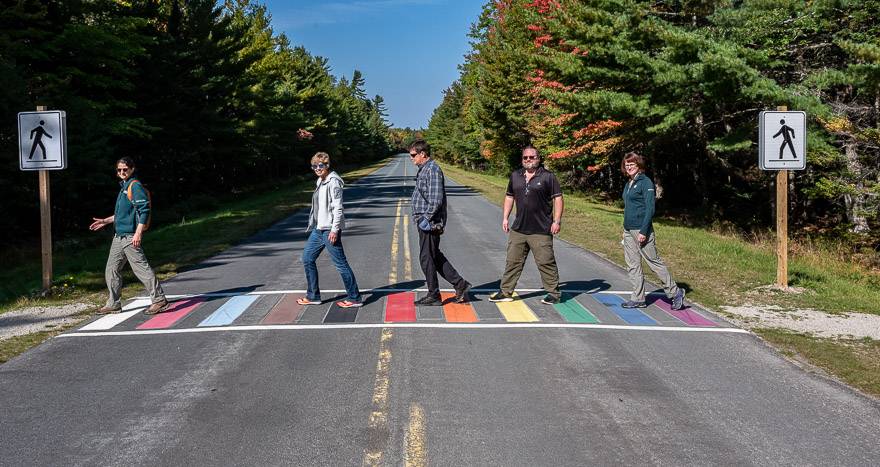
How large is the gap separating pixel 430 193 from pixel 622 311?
9.34 ft

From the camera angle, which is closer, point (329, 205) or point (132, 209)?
point (132, 209)

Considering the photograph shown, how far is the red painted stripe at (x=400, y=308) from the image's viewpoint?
8.34 m

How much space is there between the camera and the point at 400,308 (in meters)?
9.02

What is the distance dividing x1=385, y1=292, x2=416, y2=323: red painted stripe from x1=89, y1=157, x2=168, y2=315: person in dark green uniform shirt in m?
2.83

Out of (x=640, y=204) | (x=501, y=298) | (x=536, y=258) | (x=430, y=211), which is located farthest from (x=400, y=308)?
(x=640, y=204)

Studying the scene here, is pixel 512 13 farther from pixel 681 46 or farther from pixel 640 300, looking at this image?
pixel 640 300

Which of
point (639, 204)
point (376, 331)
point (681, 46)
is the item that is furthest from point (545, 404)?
point (681, 46)

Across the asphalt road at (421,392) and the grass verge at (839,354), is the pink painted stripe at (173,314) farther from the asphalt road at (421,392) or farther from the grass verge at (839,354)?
the grass verge at (839,354)

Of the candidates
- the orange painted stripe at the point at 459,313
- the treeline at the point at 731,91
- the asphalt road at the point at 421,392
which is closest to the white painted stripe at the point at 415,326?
the asphalt road at the point at 421,392

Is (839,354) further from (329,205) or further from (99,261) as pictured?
(99,261)

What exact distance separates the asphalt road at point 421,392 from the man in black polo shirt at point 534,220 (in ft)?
1.48

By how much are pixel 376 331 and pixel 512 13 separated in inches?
1744

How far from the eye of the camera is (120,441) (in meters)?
4.64

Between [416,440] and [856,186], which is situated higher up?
[856,186]
